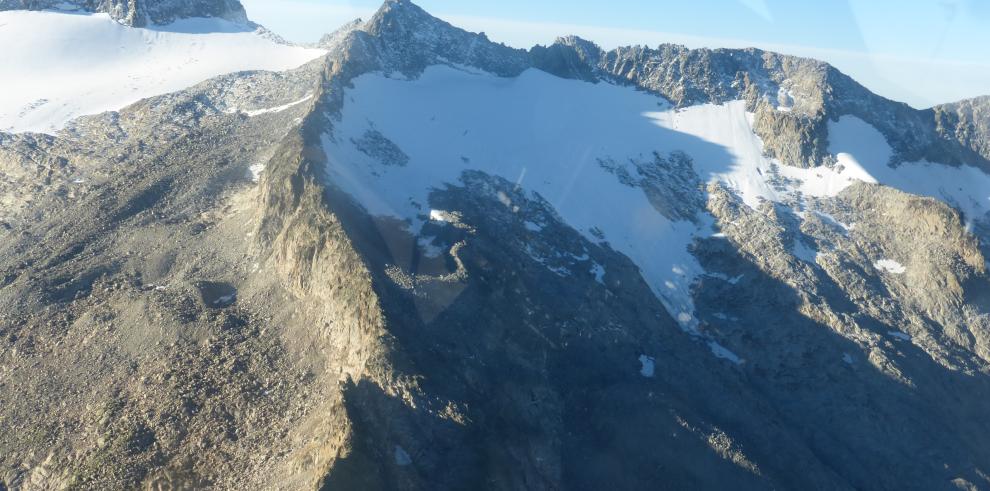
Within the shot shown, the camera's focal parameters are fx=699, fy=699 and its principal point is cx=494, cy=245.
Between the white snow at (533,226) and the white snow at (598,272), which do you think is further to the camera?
the white snow at (533,226)

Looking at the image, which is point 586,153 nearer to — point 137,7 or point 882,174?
point 882,174

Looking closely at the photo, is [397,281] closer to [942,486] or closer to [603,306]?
[603,306]

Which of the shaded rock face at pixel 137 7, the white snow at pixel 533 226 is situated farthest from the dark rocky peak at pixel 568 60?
the shaded rock face at pixel 137 7

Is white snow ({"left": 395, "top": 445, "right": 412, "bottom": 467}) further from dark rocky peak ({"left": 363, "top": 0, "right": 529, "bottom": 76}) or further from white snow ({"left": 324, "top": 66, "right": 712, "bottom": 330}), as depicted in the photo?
dark rocky peak ({"left": 363, "top": 0, "right": 529, "bottom": 76})

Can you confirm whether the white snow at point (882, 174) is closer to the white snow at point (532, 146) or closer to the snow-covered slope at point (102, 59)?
the white snow at point (532, 146)

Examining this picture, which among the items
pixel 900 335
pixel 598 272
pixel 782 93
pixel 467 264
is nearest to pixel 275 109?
pixel 467 264

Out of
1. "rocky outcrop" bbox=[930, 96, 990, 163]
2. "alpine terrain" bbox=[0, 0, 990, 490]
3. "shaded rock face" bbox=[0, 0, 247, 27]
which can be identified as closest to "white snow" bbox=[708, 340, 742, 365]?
"alpine terrain" bbox=[0, 0, 990, 490]
